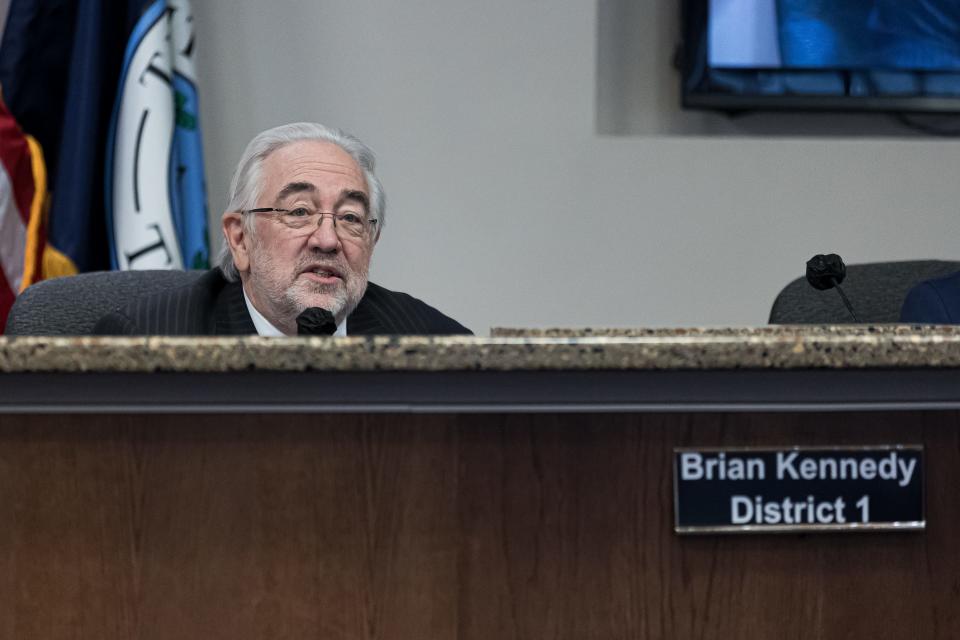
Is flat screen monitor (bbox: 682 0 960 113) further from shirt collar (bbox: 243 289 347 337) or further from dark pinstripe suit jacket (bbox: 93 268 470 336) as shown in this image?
shirt collar (bbox: 243 289 347 337)

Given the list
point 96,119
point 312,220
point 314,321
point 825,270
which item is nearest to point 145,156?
point 96,119

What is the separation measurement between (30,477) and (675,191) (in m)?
2.08

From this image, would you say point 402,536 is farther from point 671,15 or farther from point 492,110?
point 671,15

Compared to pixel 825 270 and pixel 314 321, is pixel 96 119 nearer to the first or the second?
pixel 314 321

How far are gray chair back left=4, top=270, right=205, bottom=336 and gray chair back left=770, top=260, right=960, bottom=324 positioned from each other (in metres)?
1.01

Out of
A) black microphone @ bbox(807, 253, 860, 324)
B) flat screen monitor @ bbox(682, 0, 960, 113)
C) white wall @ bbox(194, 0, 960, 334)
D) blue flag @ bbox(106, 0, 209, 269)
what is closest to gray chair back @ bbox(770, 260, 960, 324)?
black microphone @ bbox(807, 253, 860, 324)

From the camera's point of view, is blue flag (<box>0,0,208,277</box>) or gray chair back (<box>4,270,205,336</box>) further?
blue flag (<box>0,0,208,277</box>)

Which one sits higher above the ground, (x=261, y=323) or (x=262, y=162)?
(x=262, y=162)

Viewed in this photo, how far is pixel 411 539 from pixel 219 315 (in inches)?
42.5

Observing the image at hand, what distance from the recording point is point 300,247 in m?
1.73

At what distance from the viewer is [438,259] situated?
100 inches

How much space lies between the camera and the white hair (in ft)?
5.89

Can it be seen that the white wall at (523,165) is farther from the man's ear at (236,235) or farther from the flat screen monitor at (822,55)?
the man's ear at (236,235)

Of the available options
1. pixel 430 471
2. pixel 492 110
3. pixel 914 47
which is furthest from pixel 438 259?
pixel 430 471
